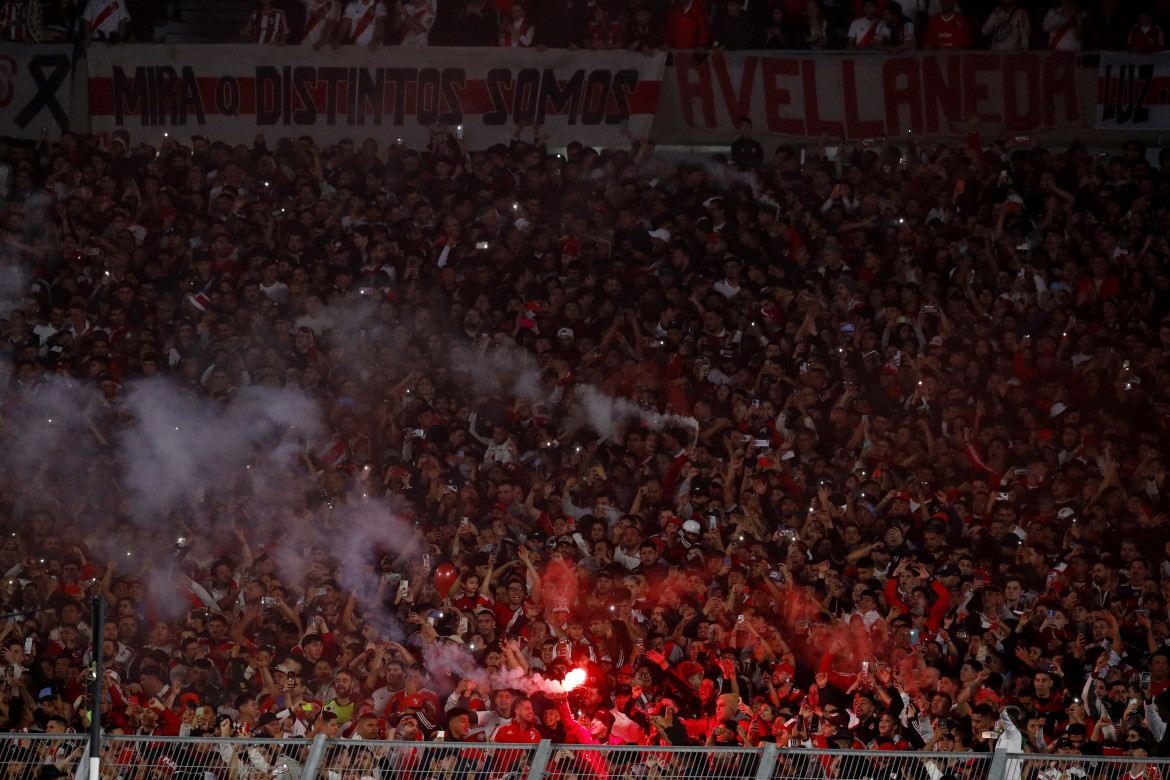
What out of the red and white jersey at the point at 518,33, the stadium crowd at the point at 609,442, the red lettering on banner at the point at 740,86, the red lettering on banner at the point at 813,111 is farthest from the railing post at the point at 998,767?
the red and white jersey at the point at 518,33

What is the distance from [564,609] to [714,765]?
2507 mm

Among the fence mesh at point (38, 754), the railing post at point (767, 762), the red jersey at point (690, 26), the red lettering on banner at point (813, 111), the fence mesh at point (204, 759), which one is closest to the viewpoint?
the railing post at point (767, 762)

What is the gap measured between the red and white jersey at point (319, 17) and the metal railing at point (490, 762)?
9325 millimetres

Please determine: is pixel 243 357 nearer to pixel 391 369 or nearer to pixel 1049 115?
pixel 391 369

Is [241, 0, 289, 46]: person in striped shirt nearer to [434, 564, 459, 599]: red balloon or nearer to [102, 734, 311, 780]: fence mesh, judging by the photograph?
[434, 564, 459, 599]: red balloon

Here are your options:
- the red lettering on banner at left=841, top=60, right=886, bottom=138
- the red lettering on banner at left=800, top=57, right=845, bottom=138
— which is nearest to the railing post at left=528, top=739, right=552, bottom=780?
the red lettering on banner at left=800, top=57, right=845, bottom=138

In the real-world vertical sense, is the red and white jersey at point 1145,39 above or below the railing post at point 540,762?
above

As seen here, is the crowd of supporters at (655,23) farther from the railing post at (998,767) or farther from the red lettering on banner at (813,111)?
the railing post at (998,767)

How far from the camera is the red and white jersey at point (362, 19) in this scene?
54.6 ft

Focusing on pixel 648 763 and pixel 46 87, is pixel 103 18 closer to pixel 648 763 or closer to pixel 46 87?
pixel 46 87

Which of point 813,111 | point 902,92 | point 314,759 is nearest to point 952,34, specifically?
point 902,92

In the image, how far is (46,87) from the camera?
53.9ft

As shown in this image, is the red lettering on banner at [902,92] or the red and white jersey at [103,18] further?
the red and white jersey at [103,18]

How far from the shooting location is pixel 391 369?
13.2 m
